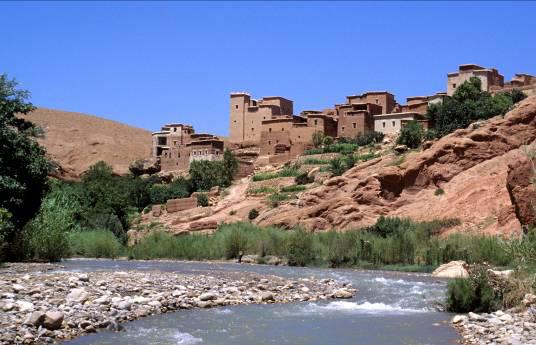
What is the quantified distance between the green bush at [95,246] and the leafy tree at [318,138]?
1149 inches

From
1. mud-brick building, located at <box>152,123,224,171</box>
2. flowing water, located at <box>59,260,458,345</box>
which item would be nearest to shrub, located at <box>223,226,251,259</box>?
flowing water, located at <box>59,260,458,345</box>

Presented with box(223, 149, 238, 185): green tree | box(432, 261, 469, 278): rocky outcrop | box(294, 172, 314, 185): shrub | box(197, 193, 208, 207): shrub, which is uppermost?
box(223, 149, 238, 185): green tree

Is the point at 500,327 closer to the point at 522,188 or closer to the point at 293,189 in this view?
the point at 522,188

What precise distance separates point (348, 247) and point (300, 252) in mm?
1994

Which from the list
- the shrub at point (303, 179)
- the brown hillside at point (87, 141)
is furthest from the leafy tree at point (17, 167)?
the brown hillside at point (87, 141)

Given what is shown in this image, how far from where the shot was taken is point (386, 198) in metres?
39.1

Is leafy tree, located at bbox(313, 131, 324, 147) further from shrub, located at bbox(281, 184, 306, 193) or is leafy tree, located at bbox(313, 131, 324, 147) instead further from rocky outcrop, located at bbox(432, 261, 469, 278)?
rocky outcrop, located at bbox(432, 261, 469, 278)

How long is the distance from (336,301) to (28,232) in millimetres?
11547

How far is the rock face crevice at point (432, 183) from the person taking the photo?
35688mm

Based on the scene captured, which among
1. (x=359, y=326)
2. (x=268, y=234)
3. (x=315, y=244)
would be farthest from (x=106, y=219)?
(x=359, y=326)

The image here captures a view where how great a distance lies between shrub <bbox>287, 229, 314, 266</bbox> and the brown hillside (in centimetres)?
5333

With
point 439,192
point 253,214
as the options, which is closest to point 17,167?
point 439,192

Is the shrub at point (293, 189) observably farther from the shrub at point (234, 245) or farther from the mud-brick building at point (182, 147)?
the shrub at point (234, 245)

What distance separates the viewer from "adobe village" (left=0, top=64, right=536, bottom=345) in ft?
44.4
